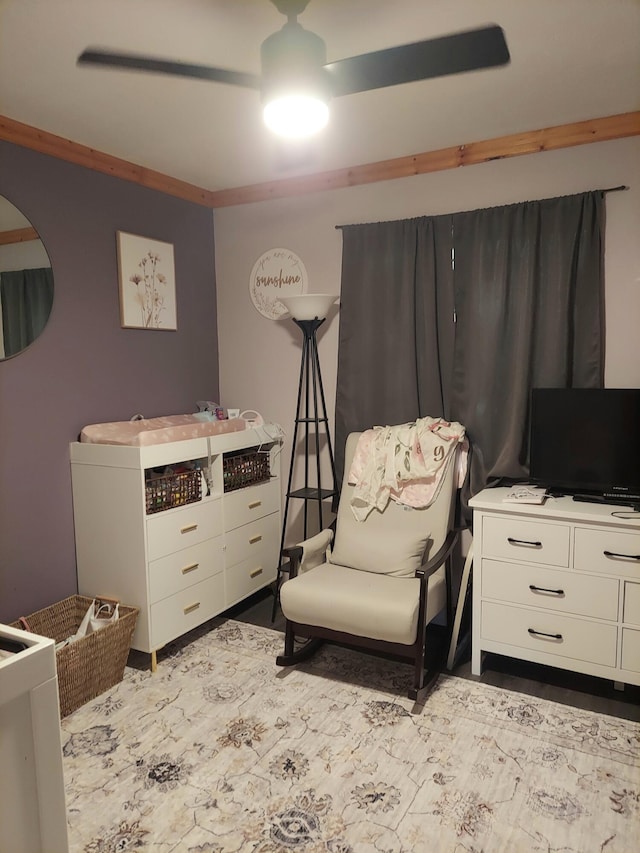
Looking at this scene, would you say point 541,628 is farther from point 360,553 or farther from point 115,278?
point 115,278

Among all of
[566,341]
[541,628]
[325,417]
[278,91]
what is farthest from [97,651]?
[566,341]

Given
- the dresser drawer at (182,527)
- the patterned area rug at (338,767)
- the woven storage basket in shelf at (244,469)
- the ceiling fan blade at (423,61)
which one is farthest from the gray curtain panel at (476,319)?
the ceiling fan blade at (423,61)

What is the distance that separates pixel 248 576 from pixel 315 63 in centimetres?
266

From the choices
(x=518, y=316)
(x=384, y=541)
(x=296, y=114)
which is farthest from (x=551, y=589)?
(x=296, y=114)

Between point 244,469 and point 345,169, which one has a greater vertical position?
point 345,169

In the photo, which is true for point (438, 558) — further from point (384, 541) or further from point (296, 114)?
point (296, 114)

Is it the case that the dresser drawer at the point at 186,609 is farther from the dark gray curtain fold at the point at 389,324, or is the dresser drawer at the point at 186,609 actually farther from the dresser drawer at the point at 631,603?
the dresser drawer at the point at 631,603

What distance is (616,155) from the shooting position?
277 cm

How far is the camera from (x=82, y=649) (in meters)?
2.53

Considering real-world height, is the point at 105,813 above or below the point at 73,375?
below

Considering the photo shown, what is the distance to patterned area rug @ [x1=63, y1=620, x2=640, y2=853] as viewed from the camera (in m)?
1.86

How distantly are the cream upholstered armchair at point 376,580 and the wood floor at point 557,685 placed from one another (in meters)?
0.24

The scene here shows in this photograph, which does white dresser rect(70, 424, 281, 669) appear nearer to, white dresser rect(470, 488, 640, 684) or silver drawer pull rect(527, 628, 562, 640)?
white dresser rect(470, 488, 640, 684)

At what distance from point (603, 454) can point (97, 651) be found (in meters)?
2.40
